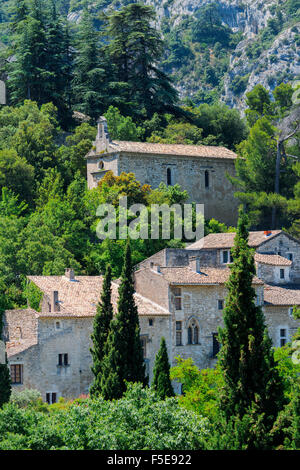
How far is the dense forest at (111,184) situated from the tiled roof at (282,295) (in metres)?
6.66

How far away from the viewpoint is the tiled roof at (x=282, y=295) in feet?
165

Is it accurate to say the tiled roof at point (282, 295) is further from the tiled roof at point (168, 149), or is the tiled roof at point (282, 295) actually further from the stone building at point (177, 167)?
the tiled roof at point (168, 149)

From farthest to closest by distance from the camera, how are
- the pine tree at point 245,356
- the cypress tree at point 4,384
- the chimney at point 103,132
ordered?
1. the chimney at point 103,132
2. the cypress tree at point 4,384
3. the pine tree at point 245,356

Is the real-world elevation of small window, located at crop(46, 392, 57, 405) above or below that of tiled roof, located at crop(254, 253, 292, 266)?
below

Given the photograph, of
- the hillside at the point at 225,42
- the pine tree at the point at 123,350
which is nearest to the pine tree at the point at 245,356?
the pine tree at the point at 123,350

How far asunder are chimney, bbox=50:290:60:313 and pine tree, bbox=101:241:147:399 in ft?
15.3

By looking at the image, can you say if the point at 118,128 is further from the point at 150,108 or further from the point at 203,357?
the point at 203,357

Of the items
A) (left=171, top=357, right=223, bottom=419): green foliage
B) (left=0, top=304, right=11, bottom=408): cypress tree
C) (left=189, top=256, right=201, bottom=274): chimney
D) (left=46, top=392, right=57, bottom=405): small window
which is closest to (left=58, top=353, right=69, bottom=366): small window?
(left=46, top=392, right=57, bottom=405): small window

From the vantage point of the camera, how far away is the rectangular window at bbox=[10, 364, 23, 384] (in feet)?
144

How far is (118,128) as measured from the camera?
6956cm

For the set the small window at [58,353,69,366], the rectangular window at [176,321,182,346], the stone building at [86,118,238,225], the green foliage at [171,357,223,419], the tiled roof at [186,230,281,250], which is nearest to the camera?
the green foliage at [171,357,223,419]

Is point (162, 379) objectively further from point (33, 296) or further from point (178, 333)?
point (33, 296)

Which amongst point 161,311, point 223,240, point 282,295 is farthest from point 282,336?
point 223,240

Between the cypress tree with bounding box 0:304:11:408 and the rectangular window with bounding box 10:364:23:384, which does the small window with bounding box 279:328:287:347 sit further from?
the cypress tree with bounding box 0:304:11:408
